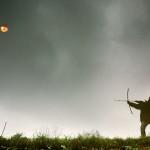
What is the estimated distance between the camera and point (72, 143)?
38.2 feet

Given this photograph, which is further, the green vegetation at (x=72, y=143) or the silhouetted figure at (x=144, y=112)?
the silhouetted figure at (x=144, y=112)

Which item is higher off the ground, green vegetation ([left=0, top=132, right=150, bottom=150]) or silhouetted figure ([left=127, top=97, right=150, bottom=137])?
silhouetted figure ([left=127, top=97, right=150, bottom=137])

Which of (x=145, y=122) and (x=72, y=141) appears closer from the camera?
(x=72, y=141)

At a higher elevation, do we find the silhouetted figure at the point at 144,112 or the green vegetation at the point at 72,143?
the silhouetted figure at the point at 144,112

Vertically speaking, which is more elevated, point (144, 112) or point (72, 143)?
point (144, 112)

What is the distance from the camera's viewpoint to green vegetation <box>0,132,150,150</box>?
1130cm

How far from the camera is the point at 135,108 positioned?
22.4 meters

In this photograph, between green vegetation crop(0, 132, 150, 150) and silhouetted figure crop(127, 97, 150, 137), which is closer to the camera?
green vegetation crop(0, 132, 150, 150)

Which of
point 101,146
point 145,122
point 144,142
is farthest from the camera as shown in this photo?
point 145,122

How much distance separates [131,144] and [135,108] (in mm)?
11190

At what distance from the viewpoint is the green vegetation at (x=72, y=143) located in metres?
11.3

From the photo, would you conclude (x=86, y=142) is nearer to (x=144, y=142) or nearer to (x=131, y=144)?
(x=131, y=144)

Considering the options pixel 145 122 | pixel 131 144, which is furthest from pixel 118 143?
pixel 145 122

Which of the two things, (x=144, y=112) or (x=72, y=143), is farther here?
(x=144, y=112)
